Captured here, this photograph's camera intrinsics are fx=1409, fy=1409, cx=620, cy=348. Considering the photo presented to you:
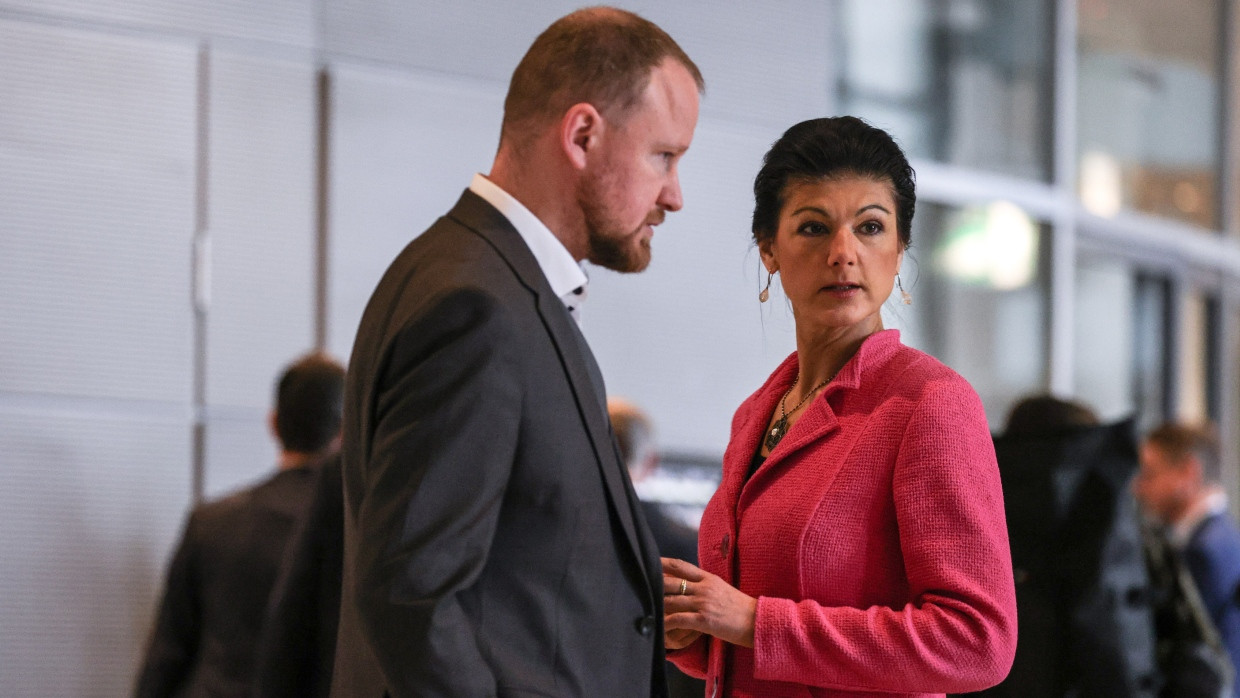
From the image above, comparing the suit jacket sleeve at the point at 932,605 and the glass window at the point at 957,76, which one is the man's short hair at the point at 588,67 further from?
the glass window at the point at 957,76

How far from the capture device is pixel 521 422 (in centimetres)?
A: 153

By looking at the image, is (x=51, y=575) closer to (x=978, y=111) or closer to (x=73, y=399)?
(x=73, y=399)

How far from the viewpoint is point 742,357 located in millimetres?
5359

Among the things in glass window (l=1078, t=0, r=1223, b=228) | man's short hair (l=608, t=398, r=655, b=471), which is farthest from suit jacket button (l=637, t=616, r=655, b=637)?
glass window (l=1078, t=0, r=1223, b=228)

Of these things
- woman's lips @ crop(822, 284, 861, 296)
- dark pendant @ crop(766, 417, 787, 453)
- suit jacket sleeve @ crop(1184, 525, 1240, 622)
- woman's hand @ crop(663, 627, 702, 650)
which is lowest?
suit jacket sleeve @ crop(1184, 525, 1240, 622)

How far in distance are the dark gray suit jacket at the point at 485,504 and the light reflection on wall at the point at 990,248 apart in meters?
5.11

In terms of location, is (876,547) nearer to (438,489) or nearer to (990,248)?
(438,489)

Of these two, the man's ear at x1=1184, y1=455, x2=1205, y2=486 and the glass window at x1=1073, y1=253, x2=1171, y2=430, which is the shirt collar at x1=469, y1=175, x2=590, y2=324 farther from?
the glass window at x1=1073, y1=253, x2=1171, y2=430

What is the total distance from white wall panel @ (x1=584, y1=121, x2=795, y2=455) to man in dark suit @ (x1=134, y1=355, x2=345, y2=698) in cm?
170

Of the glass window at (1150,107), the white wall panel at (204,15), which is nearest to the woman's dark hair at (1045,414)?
the white wall panel at (204,15)

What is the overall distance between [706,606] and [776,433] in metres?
0.27

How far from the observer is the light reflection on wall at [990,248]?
6508 millimetres

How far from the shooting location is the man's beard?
5.57ft

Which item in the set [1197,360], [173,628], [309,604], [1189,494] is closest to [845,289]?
[309,604]
